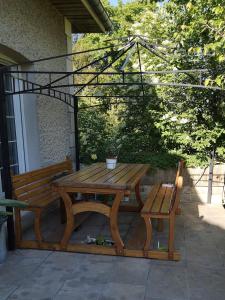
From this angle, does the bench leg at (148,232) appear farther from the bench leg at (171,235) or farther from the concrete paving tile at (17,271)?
the concrete paving tile at (17,271)

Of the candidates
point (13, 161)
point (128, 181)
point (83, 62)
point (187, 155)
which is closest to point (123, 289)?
point (128, 181)

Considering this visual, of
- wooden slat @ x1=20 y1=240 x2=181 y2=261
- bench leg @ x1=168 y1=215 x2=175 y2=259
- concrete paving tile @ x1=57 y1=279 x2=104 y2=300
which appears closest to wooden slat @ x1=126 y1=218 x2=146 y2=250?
wooden slat @ x1=20 y1=240 x2=181 y2=261

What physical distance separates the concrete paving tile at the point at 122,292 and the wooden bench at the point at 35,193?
1.12m

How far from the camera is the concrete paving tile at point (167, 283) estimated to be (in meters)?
2.49

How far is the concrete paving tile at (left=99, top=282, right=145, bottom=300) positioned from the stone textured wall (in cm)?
244

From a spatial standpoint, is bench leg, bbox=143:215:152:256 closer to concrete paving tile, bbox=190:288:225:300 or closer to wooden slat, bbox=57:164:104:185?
concrete paving tile, bbox=190:288:225:300

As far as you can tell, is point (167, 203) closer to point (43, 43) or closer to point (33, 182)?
point (33, 182)

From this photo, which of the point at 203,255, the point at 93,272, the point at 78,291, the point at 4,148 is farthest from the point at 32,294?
the point at 203,255

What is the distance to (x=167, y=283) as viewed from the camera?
2.65 metres

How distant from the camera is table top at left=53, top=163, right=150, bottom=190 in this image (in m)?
3.11

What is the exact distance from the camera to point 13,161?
411 centimetres

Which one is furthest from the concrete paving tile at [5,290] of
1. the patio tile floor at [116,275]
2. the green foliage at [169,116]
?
the green foliage at [169,116]

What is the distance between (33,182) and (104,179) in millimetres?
959

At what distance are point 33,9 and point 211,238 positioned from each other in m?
3.87
